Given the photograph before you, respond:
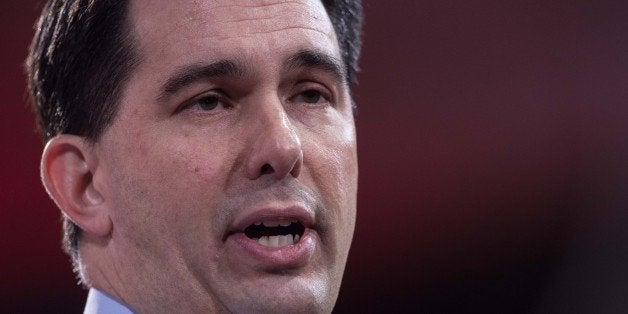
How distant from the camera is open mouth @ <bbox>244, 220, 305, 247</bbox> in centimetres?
173

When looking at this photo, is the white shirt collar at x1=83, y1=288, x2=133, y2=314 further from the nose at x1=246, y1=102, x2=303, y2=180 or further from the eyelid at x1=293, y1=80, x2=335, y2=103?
the eyelid at x1=293, y1=80, x2=335, y2=103

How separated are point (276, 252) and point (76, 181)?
43 cm

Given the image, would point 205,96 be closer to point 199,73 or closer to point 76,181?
point 199,73

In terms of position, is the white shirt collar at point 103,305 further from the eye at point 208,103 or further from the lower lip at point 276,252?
the eye at point 208,103

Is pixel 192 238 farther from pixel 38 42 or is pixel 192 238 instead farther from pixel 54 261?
pixel 54 261

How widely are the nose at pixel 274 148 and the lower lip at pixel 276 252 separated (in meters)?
0.11

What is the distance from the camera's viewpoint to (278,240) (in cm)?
174

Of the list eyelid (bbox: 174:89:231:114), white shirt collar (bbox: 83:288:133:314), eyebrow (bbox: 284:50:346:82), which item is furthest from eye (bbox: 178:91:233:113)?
white shirt collar (bbox: 83:288:133:314)

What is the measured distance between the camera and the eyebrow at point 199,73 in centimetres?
176

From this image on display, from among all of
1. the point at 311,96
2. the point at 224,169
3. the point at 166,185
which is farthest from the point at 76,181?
the point at 311,96

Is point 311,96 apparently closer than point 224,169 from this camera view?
No

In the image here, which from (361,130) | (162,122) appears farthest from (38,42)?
(361,130)

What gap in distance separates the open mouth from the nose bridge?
0.10m

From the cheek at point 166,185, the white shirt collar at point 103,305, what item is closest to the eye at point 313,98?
the cheek at point 166,185
